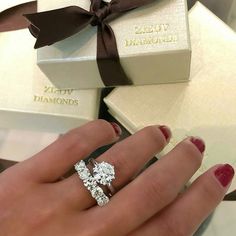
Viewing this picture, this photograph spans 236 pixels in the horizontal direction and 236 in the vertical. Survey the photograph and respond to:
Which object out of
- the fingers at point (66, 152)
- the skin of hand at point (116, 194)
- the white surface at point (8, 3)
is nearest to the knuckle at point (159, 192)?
the skin of hand at point (116, 194)

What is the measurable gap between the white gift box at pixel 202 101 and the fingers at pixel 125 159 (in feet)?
0.27

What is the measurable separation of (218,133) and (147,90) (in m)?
0.13

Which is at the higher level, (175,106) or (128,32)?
(128,32)

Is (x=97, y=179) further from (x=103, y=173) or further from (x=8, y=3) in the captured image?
(x=8, y=3)

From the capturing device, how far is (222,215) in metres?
0.66

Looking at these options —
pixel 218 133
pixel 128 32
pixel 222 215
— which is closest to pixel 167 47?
pixel 128 32

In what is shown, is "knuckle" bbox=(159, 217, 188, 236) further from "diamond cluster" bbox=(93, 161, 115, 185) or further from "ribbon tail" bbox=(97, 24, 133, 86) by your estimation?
"ribbon tail" bbox=(97, 24, 133, 86)

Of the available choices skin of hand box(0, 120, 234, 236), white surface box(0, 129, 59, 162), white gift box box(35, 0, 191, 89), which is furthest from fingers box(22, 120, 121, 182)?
white surface box(0, 129, 59, 162)

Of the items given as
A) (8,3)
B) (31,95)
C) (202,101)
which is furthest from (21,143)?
(202,101)

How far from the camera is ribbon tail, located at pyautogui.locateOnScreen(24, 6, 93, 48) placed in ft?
1.89

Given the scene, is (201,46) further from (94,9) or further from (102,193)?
(102,193)

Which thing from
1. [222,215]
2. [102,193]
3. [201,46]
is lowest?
[222,215]

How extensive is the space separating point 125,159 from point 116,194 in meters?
0.05

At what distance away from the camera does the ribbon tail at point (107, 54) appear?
575 millimetres
